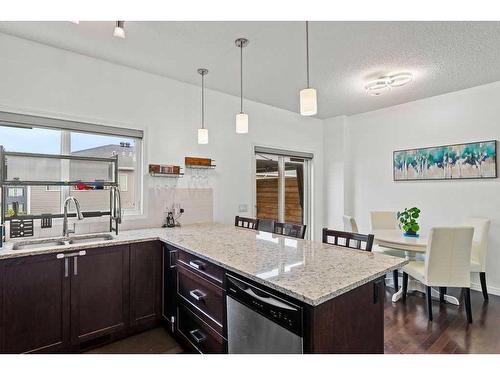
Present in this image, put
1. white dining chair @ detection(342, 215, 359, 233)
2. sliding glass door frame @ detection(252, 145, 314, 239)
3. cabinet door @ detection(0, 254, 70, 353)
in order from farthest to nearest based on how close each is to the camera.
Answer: sliding glass door frame @ detection(252, 145, 314, 239), white dining chair @ detection(342, 215, 359, 233), cabinet door @ detection(0, 254, 70, 353)

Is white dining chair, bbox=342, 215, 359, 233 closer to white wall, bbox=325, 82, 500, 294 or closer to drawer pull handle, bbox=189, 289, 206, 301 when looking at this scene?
white wall, bbox=325, 82, 500, 294

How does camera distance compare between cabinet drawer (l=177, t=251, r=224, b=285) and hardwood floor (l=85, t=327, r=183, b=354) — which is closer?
cabinet drawer (l=177, t=251, r=224, b=285)

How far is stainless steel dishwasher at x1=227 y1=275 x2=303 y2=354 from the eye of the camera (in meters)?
1.23

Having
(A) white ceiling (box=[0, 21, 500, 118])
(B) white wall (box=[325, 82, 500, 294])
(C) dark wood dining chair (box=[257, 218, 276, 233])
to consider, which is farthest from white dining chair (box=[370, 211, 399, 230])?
(C) dark wood dining chair (box=[257, 218, 276, 233])

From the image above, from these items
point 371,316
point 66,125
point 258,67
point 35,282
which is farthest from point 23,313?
point 258,67

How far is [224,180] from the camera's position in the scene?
384 cm

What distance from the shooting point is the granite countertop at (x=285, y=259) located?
50.3 inches

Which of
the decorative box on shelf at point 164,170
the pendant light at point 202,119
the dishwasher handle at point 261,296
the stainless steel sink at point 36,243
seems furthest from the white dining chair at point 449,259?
the stainless steel sink at point 36,243

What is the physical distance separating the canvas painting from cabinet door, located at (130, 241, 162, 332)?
3.82 meters

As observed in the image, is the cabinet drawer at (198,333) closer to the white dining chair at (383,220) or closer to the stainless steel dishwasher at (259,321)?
the stainless steel dishwasher at (259,321)

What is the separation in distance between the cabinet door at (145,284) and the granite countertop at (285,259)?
0.38 feet

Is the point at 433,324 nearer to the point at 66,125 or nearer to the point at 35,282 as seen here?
the point at 35,282

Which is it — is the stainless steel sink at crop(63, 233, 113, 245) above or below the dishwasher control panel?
above

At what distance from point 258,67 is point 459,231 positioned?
2.62m
